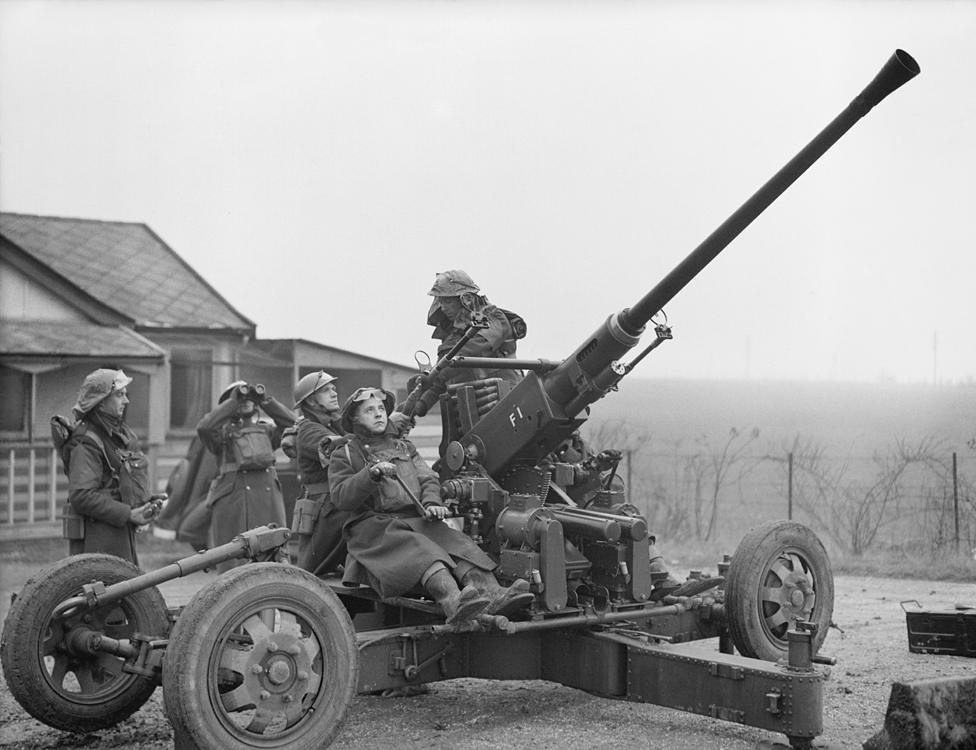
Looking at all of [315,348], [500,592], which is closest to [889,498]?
[315,348]

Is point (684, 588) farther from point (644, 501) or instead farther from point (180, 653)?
point (644, 501)

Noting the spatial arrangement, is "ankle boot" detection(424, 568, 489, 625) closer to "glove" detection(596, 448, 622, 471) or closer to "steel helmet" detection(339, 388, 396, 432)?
"steel helmet" detection(339, 388, 396, 432)

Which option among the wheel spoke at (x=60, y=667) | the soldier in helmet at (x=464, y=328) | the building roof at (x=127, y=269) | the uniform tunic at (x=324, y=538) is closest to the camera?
the wheel spoke at (x=60, y=667)

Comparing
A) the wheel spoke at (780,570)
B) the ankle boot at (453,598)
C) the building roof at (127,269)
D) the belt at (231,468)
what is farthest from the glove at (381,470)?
the building roof at (127,269)

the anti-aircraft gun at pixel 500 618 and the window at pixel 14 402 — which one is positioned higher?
the window at pixel 14 402

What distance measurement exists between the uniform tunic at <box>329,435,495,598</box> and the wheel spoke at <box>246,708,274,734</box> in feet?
3.90

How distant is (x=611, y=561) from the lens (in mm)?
6758

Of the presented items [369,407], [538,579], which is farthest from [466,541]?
[369,407]

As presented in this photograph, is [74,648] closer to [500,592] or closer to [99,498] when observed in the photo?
[99,498]

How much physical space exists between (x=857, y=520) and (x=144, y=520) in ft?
30.0

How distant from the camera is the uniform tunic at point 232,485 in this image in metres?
10.4

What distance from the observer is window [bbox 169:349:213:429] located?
17.0m

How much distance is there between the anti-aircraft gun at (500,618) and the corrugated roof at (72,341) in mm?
8854

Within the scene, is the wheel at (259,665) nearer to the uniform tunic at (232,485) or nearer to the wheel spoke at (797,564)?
the wheel spoke at (797,564)
